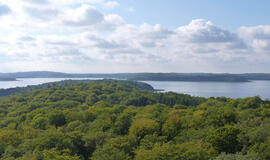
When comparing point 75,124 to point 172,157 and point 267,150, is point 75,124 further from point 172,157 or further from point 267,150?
point 267,150

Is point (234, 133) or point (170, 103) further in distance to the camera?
point (170, 103)

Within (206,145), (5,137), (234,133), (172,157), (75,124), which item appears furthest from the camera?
(75,124)

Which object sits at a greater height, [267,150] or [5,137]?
[267,150]

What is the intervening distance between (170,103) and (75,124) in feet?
214

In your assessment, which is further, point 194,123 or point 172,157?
point 194,123

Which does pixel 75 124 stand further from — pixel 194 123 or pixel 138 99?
pixel 138 99

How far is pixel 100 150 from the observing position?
81.2ft

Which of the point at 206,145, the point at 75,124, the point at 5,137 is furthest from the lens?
the point at 75,124

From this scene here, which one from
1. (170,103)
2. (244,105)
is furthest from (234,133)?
(170,103)

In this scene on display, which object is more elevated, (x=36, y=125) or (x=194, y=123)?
(x=194, y=123)

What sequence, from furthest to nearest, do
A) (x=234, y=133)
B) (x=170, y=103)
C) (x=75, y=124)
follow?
(x=170, y=103)
(x=75, y=124)
(x=234, y=133)

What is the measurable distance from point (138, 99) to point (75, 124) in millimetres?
62988

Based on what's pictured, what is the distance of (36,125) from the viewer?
47312 mm

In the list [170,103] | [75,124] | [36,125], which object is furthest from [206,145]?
[170,103]
